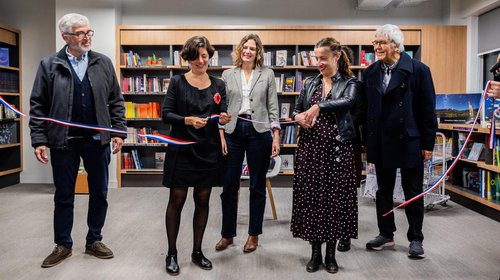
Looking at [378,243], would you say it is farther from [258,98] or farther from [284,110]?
[284,110]

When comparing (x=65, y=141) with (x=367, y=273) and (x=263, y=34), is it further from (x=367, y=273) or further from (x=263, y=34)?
(x=263, y=34)

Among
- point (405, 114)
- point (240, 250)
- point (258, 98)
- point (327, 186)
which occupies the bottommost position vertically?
point (240, 250)

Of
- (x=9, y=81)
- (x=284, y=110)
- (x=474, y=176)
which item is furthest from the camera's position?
(x=284, y=110)

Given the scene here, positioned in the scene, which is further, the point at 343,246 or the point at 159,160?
the point at 159,160

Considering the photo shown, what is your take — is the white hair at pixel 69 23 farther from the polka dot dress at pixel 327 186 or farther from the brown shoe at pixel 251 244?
the brown shoe at pixel 251 244

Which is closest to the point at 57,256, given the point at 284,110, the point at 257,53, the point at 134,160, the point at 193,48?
the point at 193,48

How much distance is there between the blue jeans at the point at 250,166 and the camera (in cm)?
326

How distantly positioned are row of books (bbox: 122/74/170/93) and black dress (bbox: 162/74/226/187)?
4014 millimetres

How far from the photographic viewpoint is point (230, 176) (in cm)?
329

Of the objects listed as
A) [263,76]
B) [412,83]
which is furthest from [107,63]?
[412,83]

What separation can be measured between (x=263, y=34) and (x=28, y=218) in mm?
3977

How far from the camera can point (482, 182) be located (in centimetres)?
480

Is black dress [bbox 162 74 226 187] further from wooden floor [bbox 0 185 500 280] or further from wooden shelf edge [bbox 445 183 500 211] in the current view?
wooden shelf edge [bbox 445 183 500 211]

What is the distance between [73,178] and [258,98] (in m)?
1.40
